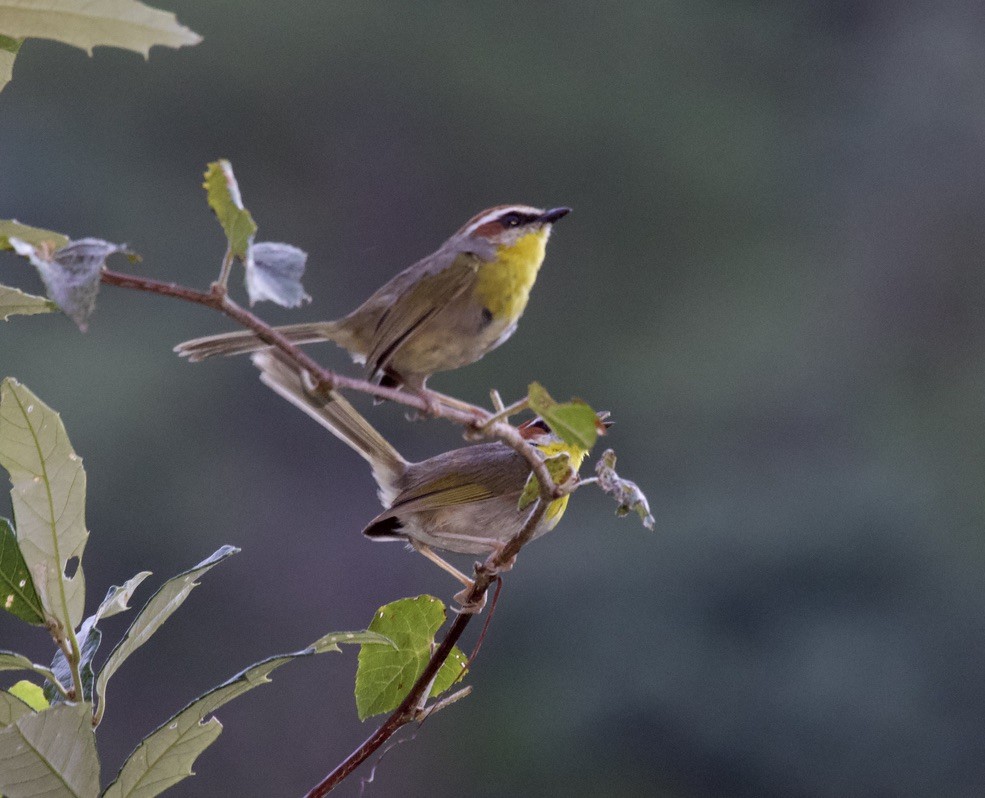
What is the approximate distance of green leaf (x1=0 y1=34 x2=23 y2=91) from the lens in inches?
33.6

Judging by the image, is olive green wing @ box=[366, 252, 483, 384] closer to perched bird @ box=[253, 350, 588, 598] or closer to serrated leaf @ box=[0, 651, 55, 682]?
perched bird @ box=[253, 350, 588, 598]

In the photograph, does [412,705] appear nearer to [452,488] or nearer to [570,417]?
[570,417]

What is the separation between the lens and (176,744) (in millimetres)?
914

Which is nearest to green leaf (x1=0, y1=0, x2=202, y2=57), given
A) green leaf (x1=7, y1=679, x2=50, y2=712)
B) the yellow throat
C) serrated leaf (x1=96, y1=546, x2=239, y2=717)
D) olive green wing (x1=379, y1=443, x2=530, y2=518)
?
serrated leaf (x1=96, y1=546, x2=239, y2=717)

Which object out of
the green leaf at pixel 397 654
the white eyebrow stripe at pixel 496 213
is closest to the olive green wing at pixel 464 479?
the white eyebrow stripe at pixel 496 213

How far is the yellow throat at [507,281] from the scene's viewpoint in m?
1.46

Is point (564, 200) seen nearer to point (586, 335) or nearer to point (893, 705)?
point (586, 335)

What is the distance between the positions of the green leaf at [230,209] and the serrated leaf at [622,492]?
396 mm

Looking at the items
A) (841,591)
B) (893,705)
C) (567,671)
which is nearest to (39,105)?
(567,671)

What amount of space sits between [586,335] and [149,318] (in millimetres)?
3379

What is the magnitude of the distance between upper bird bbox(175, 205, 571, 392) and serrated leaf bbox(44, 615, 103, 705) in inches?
18.4

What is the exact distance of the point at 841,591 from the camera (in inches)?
291

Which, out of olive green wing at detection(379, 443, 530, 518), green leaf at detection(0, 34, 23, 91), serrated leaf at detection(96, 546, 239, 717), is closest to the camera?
green leaf at detection(0, 34, 23, 91)

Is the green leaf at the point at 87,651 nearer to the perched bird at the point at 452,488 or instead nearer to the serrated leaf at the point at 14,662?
the serrated leaf at the point at 14,662
